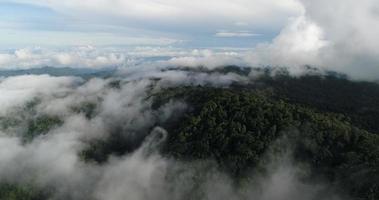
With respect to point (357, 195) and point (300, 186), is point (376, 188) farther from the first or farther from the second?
point (300, 186)

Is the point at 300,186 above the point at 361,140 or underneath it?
underneath

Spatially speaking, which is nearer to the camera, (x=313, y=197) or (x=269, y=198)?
(x=313, y=197)

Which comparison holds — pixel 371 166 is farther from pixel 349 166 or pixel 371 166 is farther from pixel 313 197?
pixel 313 197

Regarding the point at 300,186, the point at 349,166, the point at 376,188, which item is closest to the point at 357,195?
the point at 376,188

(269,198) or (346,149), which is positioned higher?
(346,149)

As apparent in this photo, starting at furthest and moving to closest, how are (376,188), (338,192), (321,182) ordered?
(321,182), (338,192), (376,188)

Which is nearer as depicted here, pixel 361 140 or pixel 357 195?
pixel 357 195

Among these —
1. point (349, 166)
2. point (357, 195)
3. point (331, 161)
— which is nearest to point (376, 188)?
point (357, 195)

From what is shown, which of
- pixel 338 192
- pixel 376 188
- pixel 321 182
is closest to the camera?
pixel 376 188

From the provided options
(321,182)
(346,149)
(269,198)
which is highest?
(346,149)
